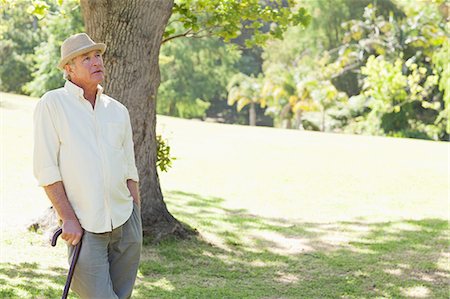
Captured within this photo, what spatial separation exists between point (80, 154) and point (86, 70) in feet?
1.52

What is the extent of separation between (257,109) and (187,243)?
45.9m

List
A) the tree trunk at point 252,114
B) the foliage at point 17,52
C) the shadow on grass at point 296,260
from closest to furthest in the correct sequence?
the shadow on grass at point 296,260
the foliage at point 17,52
the tree trunk at point 252,114

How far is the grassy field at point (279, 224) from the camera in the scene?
6902 millimetres

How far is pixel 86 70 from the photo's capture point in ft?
13.6

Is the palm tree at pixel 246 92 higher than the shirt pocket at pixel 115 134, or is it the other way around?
the palm tree at pixel 246 92

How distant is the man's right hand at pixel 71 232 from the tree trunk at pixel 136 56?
3864 mm

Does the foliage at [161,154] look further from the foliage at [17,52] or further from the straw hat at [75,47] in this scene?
the foliage at [17,52]

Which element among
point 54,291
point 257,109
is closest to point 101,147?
point 54,291

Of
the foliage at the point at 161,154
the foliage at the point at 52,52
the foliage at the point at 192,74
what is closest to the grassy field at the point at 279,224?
the foliage at the point at 161,154

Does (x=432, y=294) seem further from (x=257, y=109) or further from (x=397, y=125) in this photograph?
(x=257, y=109)

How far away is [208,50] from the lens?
50156mm

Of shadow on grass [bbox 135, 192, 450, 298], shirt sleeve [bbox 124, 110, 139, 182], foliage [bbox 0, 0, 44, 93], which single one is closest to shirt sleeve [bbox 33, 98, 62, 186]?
shirt sleeve [bbox 124, 110, 139, 182]

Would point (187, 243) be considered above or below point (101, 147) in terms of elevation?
below

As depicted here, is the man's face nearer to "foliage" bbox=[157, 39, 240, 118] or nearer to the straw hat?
the straw hat
